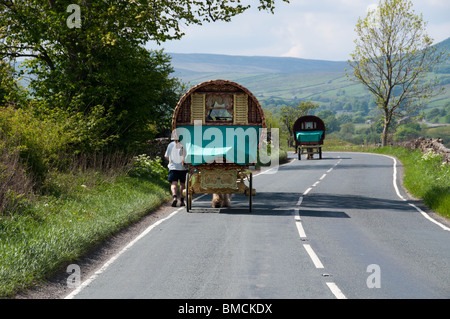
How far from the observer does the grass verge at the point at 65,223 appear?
26.3 feet

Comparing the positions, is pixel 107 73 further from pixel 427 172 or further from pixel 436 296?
pixel 436 296

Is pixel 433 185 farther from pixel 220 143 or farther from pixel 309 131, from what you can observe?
pixel 309 131

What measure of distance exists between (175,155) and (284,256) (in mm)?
7431

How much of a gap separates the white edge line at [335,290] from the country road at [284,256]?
0.01 m

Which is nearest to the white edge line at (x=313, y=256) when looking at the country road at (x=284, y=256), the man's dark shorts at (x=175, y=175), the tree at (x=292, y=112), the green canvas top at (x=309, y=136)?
the country road at (x=284, y=256)

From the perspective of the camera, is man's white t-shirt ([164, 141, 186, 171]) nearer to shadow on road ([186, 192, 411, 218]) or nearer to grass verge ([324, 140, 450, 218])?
shadow on road ([186, 192, 411, 218])

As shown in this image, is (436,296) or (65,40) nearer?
(436,296)

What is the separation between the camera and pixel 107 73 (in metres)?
21.3

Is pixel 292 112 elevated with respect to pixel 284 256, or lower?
elevated

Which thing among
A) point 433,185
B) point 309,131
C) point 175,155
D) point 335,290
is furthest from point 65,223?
point 309,131

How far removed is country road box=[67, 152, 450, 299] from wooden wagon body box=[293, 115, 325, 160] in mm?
26061

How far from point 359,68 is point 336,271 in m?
53.6

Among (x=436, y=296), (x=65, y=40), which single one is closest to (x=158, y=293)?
(x=436, y=296)

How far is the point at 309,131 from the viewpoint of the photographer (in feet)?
145
